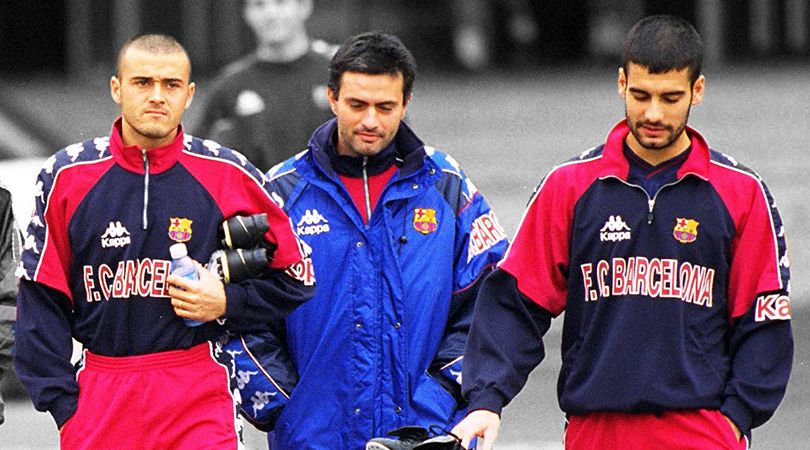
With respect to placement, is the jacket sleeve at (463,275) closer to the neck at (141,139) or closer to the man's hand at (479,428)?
the man's hand at (479,428)

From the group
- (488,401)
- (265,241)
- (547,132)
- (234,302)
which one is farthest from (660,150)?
(547,132)

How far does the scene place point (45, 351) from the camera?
6090 millimetres

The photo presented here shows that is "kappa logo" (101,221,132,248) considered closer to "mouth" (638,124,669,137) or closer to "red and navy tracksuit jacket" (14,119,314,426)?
"red and navy tracksuit jacket" (14,119,314,426)

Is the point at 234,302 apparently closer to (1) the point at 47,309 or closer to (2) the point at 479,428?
(1) the point at 47,309

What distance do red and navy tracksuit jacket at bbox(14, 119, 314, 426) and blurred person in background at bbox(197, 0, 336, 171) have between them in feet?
14.0

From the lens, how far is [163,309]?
617cm

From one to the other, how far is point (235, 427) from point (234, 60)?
30.5m

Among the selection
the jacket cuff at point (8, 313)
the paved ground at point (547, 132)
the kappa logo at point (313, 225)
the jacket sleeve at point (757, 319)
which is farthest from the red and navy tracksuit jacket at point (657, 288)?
the paved ground at point (547, 132)

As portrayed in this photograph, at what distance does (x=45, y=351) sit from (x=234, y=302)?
0.62 m

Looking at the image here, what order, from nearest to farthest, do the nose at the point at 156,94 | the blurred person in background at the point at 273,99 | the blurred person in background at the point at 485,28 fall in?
the nose at the point at 156,94 < the blurred person in background at the point at 273,99 < the blurred person in background at the point at 485,28

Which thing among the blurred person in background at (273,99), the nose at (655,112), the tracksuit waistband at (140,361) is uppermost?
the nose at (655,112)

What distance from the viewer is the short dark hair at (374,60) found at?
6551 mm

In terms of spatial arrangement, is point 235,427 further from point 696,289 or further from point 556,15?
point 556,15

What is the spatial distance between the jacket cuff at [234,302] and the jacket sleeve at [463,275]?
2.43ft
